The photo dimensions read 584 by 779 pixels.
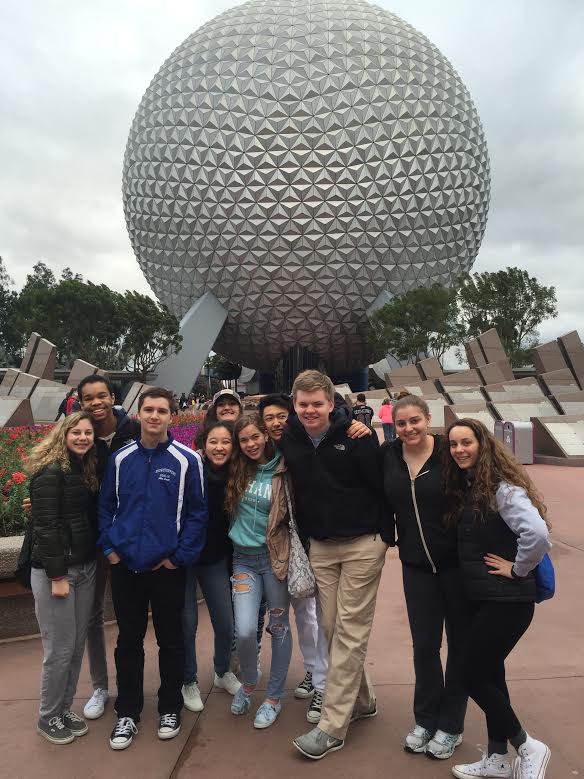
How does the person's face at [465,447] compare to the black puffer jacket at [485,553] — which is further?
the person's face at [465,447]

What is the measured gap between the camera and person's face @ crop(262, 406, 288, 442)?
12.1 ft

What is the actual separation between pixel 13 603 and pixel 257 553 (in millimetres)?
2174

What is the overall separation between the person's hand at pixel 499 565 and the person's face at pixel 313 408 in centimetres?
110

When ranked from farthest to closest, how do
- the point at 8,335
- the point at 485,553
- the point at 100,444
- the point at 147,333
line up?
the point at 8,335 → the point at 147,333 → the point at 100,444 → the point at 485,553

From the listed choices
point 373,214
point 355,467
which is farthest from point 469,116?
point 355,467

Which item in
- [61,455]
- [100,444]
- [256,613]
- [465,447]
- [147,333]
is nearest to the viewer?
[465,447]

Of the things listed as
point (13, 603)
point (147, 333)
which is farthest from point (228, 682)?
point (147, 333)

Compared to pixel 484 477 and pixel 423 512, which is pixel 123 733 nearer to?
pixel 423 512

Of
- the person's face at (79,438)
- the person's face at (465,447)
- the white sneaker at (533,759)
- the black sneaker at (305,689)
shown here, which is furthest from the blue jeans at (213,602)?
the white sneaker at (533,759)

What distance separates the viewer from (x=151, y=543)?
3.30 meters

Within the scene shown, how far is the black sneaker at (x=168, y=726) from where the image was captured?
3180mm

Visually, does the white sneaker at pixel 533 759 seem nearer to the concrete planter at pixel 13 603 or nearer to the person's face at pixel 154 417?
the person's face at pixel 154 417

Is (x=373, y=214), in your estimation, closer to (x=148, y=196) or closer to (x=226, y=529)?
(x=148, y=196)

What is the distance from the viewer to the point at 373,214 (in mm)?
31812
